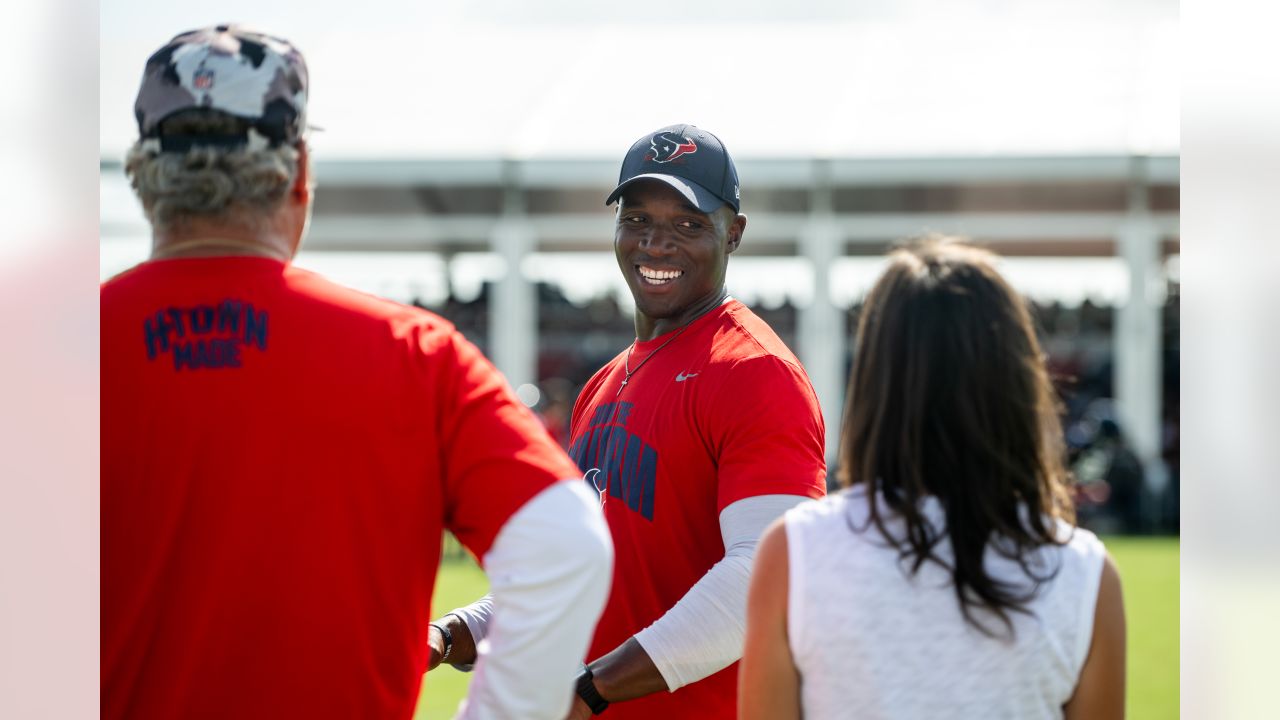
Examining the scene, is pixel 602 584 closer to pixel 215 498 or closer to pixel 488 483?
pixel 488 483

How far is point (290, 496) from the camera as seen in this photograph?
1.78 metres

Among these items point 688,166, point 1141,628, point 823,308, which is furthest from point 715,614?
point 823,308

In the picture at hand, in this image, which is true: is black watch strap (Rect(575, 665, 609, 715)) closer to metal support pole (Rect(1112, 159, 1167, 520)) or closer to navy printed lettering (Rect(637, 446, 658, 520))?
navy printed lettering (Rect(637, 446, 658, 520))

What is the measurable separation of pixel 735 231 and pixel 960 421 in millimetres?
1456

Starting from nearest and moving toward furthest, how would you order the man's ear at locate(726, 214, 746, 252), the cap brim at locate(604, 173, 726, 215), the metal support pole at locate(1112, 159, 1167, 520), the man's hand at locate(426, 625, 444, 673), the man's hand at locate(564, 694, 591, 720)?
the man's hand at locate(564, 694, 591, 720), the man's hand at locate(426, 625, 444, 673), the cap brim at locate(604, 173, 726, 215), the man's ear at locate(726, 214, 746, 252), the metal support pole at locate(1112, 159, 1167, 520)

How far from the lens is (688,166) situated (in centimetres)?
304

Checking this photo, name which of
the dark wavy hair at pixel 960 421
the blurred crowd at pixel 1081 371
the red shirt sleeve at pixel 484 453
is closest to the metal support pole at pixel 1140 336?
the blurred crowd at pixel 1081 371

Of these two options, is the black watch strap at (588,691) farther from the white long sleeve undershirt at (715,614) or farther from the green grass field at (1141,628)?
the green grass field at (1141,628)

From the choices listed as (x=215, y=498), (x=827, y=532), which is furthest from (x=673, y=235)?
(x=215, y=498)

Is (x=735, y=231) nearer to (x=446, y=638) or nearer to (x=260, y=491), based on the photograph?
(x=446, y=638)

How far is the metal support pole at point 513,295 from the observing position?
1944cm

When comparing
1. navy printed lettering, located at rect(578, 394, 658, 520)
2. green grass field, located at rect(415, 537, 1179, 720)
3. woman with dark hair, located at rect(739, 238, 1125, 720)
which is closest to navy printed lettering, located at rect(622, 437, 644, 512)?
navy printed lettering, located at rect(578, 394, 658, 520)

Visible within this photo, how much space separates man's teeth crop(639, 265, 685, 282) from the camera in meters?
3.08
